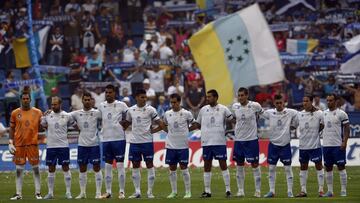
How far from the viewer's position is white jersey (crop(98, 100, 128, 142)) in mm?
31656

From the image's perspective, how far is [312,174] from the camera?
39.8 metres

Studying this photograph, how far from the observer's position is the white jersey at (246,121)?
3169 cm

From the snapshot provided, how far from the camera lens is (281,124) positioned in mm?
31703

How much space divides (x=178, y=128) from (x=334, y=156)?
4179mm

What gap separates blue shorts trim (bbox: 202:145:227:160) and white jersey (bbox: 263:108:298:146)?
4.43 feet

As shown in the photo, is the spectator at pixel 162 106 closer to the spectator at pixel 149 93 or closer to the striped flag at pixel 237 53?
the spectator at pixel 149 93

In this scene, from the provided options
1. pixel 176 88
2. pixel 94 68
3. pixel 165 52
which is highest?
pixel 165 52

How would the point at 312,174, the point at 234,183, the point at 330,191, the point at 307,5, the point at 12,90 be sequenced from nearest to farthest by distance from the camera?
the point at 330,191 → the point at 234,183 → the point at 312,174 → the point at 12,90 → the point at 307,5

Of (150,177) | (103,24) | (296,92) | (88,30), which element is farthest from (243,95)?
(103,24)

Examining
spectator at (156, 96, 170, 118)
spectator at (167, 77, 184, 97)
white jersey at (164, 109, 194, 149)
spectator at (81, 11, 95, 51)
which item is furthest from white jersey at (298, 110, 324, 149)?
spectator at (81, 11, 95, 51)

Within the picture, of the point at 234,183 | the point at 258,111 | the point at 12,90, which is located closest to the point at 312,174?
the point at 234,183

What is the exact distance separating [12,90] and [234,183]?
13625 mm

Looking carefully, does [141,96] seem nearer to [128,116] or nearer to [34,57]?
[128,116]

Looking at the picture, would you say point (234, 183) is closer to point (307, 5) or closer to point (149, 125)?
point (149, 125)
